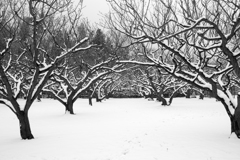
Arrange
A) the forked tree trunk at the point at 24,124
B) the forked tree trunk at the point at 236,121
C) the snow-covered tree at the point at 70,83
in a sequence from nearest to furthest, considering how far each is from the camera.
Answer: the forked tree trunk at the point at 236,121
the forked tree trunk at the point at 24,124
the snow-covered tree at the point at 70,83

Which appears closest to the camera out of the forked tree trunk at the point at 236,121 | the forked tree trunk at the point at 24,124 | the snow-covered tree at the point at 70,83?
the forked tree trunk at the point at 236,121

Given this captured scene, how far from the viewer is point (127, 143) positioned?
18.7ft

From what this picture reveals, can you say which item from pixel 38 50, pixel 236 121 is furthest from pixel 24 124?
pixel 236 121

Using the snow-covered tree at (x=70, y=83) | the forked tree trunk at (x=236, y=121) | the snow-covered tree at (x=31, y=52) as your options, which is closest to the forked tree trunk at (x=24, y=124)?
the snow-covered tree at (x=31, y=52)

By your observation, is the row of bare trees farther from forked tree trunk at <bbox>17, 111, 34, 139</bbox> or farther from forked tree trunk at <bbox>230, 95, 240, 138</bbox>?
forked tree trunk at <bbox>230, 95, 240, 138</bbox>

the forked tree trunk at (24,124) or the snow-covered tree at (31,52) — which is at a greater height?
→ the snow-covered tree at (31,52)

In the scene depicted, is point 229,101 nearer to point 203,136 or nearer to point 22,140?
point 203,136

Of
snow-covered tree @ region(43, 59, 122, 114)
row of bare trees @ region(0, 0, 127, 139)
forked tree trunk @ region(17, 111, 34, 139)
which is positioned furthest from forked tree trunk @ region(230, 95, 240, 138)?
snow-covered tree @ region(43, 59, 122, 114)

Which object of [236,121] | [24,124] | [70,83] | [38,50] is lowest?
[236,121]

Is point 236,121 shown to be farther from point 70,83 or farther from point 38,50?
point 70,83

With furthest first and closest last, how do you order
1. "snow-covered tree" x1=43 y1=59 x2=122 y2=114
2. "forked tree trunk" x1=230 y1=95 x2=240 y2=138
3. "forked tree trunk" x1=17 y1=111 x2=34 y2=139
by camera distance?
"snow-covered tree" x1=43 y1=59 x2=122 y2=114, "forked tree trunk" x1=17 y1=111 x2=34 y2=139, "forked tree trunk" x1=230 y1=95 x2=240 y2=138

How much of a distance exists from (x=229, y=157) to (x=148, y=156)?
192cm

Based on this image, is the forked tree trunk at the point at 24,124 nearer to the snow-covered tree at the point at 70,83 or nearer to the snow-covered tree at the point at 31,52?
the snow-covered tree at the point at 31,52

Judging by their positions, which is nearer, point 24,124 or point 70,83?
point 24,124
